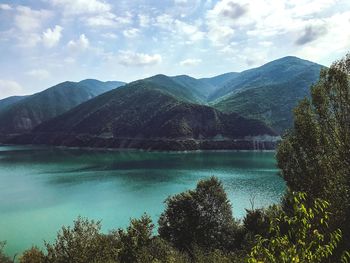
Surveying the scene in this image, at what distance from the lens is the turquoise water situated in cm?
7400

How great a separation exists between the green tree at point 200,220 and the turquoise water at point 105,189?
24774 mm

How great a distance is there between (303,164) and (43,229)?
5315cm

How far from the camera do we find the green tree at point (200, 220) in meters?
46.8

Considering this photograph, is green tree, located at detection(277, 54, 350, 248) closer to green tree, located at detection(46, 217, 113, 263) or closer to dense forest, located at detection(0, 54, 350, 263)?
dense forest, located at detection(0, 54, 350, 263)

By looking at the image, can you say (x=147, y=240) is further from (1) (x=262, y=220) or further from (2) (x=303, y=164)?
(2) (x=303, y=164)

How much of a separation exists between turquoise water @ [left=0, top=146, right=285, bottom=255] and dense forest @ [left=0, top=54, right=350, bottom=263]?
83.5 ft

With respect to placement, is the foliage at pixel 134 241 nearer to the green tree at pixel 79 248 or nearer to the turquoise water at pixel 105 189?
the green tree at pixel 79 248

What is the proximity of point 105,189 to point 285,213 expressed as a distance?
103 m

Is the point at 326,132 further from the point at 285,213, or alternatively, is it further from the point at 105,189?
the point at 105,189

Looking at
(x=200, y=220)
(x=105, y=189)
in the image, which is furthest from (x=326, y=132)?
(x=105, y=189)

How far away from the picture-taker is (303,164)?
32.1 metres

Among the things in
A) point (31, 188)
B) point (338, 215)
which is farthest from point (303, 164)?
point (31, 188)

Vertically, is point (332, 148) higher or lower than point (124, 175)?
higher

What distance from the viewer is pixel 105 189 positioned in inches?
4358
